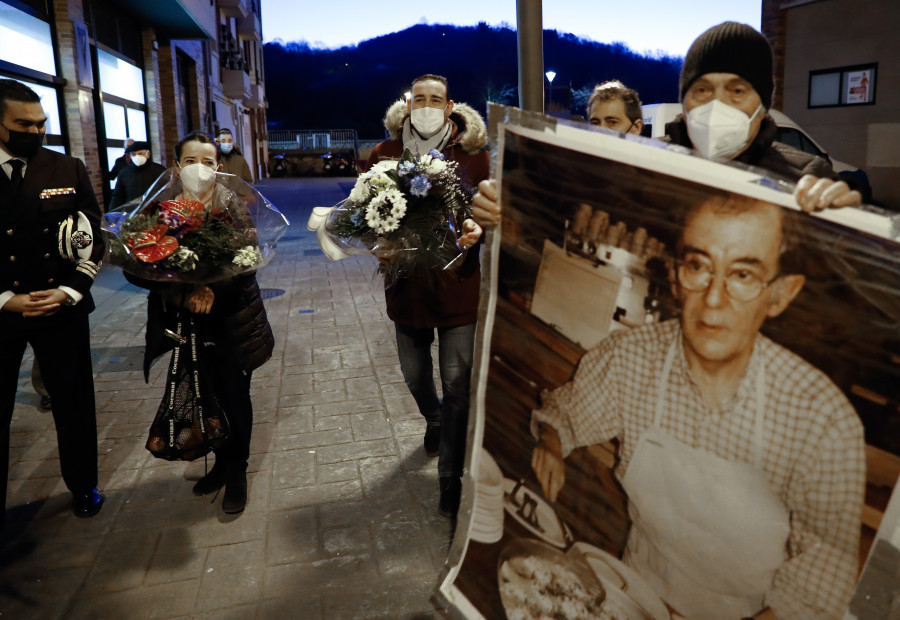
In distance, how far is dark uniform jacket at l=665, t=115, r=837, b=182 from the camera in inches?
77.4

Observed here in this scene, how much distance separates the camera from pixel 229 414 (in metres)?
3.77

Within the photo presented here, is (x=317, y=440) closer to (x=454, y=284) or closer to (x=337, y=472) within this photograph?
(x=337, y=472)

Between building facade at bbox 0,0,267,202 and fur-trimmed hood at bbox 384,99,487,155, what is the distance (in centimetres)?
773

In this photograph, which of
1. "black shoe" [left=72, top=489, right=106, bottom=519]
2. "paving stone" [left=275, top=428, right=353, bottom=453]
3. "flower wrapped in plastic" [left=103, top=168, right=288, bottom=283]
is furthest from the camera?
"paving stone" [left=275, top=428, right=353, bottom=453]

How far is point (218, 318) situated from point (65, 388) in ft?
2.78

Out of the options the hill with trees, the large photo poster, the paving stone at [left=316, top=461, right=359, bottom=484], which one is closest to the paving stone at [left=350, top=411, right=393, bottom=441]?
the paving stone at [left=316, top=461, right=359, bottom=484]

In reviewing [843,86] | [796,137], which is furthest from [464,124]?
[843,86]

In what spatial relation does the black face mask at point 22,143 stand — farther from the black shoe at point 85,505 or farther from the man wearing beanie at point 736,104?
the man wearing beanie at point 736,104

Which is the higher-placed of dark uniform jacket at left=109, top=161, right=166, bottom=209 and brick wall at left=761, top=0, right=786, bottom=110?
brick wall at left=761, top=0, right=786, bottom=110

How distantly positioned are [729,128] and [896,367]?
0.92 metres

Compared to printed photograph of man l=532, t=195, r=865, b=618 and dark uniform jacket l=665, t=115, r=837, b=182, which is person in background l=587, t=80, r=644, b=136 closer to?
dark uniform jacket l=665, t=115, r=837, b=182

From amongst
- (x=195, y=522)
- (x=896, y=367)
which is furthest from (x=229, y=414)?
(x=896, y=367)

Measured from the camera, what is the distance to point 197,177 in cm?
359

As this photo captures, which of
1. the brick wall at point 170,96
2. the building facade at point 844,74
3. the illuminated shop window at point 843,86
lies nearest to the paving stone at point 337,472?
the brick wall at point 170,96
